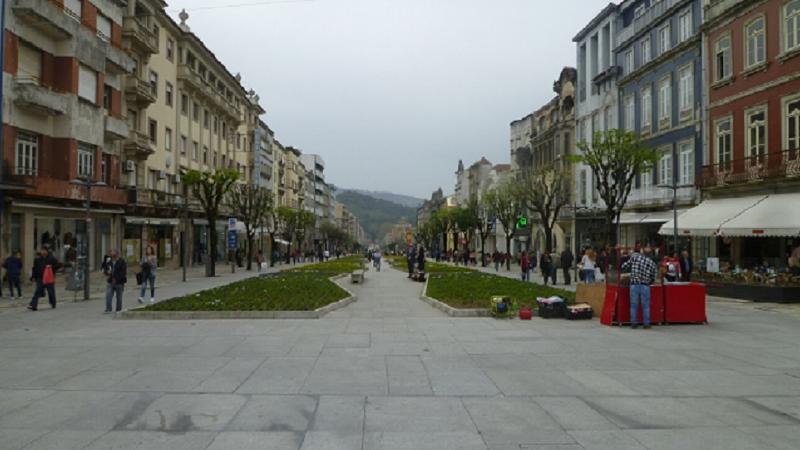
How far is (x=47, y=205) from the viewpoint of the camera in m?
27.9

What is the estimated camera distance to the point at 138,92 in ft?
123

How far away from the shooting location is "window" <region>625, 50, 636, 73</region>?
1531 inches

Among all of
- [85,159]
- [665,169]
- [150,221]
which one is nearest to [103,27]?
[85,159]

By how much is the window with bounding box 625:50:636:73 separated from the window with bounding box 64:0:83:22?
104 ft

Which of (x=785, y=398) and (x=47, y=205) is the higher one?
(x=47, y=205)

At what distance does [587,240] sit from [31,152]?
121 feet

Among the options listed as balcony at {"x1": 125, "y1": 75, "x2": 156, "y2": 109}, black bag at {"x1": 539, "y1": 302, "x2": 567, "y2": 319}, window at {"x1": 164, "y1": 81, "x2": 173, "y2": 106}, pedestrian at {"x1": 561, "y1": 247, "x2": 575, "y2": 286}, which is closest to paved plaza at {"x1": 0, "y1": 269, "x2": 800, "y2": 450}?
black bag at {"x1": 539, "y1": 302, "x2": 567, "y2": 319}

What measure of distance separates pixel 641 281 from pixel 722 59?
67.2 feet

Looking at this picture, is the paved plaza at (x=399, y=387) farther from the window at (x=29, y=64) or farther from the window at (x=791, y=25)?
the window at (x=29, y=64)

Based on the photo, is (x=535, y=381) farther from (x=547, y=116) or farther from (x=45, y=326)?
(x=547, y=116)

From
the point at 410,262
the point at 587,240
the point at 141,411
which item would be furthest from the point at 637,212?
the point at 141,411

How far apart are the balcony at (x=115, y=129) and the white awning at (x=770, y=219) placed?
30533 millimetres

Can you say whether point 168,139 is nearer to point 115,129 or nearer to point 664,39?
point 115,129

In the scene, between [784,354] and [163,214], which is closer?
[784,354]
